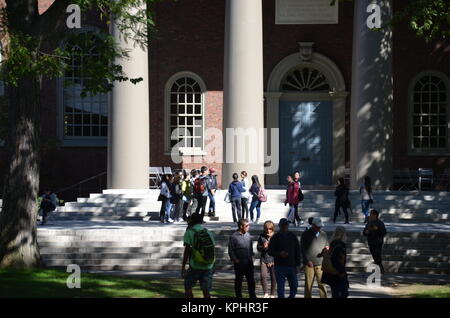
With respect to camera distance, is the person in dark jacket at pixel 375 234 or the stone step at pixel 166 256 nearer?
the person in dark jacket at pixel 375 234

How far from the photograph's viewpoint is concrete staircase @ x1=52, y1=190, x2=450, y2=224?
1169 inches

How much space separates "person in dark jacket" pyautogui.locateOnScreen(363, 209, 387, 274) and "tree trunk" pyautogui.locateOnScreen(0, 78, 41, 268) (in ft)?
24.2

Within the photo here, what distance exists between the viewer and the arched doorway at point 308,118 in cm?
3759

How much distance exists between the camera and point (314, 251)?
17000 mm

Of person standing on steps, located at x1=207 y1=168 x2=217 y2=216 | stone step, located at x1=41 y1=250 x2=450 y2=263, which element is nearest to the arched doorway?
person standing on steps, located at x1=207 y1=168 x2=217 y2=216

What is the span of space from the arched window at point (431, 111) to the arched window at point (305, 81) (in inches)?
137

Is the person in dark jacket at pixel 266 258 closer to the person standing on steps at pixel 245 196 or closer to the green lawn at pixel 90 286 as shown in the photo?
the green lawn at pixel 90 286

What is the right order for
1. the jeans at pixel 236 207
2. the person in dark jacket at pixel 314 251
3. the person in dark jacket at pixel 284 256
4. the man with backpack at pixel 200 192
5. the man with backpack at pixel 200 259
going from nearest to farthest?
the man with backpack at pixel 200 259 → the person in dark jacket at pixel 284 256 → the person in dark jacket at pixel 314 251 → the jeans at pixel 236 207 → the man with backpack at pixel 200 192

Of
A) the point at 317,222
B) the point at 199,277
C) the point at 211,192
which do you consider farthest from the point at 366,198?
the point at 199,277

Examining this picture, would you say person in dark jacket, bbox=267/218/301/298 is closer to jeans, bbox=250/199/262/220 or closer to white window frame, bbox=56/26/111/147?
jeans, bbox=250/199/262/220

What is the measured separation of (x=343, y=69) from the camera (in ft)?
123

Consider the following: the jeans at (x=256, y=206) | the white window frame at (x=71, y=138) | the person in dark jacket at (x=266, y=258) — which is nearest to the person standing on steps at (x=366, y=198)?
the jeans at (x=256, y=206)

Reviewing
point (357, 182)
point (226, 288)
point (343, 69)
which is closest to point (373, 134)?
point (357, 182)

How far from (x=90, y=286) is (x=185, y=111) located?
1982cm
